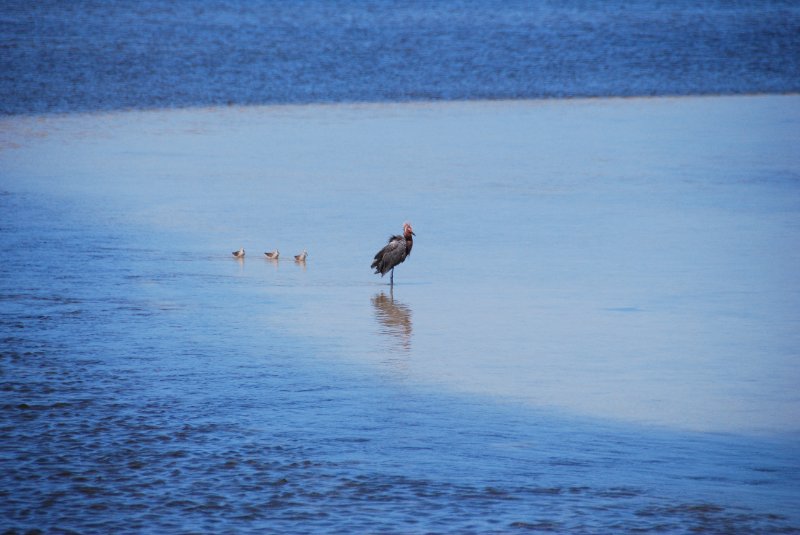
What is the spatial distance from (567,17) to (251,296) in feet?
128

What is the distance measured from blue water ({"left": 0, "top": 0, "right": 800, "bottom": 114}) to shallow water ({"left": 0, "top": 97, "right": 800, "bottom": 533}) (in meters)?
9.78

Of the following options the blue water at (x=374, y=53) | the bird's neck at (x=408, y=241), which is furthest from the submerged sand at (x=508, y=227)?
the blue water at (x=374, y=53)

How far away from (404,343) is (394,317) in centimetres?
94

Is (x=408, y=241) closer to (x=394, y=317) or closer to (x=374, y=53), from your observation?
(x=394, y=317)

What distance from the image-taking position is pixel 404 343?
436 inches

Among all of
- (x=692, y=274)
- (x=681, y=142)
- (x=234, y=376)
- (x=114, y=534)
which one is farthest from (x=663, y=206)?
(x=114, y=534)

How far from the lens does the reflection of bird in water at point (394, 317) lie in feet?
37.1

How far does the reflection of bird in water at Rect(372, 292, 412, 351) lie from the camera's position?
11.3m

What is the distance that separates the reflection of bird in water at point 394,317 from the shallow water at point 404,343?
0.04 metres

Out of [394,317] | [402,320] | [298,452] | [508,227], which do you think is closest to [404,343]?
[402,320]

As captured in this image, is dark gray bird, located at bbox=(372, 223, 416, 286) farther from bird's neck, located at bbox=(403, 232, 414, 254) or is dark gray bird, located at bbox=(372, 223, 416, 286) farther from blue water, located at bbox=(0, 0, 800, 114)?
blue water, located at bbox=(0, 0, 800, 114)

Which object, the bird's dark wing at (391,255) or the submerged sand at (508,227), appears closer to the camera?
the submerged sand at (508,227)

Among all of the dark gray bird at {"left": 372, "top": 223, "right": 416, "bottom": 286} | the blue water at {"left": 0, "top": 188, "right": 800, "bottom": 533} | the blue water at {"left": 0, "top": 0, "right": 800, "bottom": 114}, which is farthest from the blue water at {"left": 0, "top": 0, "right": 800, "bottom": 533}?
the blue water at {"left": 0, "top": 0, "right": 800, "bottom": 114}

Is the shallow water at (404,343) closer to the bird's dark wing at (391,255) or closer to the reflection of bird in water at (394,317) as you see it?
the reflection of bird in water at (394,317)
